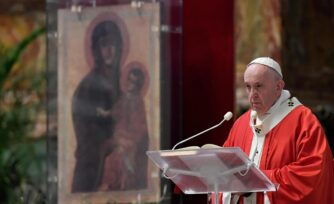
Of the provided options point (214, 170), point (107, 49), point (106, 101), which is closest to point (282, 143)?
point (214, 170)

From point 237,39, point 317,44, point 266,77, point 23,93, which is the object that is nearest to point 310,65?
point 317,44

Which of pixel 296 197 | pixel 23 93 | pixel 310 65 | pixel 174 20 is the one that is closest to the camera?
pixel 296 197

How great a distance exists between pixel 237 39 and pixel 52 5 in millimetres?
2000

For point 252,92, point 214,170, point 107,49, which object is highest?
point 107,49

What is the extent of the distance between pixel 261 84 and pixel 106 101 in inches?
98.4

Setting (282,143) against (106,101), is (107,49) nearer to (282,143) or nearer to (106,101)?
(106,101)

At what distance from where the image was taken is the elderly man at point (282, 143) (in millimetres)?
7941

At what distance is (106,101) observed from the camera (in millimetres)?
10344

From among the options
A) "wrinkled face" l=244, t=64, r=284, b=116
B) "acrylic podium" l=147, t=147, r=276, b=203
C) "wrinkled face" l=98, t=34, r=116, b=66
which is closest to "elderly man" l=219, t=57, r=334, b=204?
"wrinkled face" l=244, t=64, r=284, b=116

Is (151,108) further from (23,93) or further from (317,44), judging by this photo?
(23,93)

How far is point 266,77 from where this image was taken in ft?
26.7

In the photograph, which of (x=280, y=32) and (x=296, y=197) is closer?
(x=296, y=197)

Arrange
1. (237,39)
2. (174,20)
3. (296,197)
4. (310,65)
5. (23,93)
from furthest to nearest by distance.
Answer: (23,93)
(310,65)
(237,39)
(174,20)
(296,197)

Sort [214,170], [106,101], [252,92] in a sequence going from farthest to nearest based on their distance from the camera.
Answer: [106,101] → [252,92] → [214,170]
